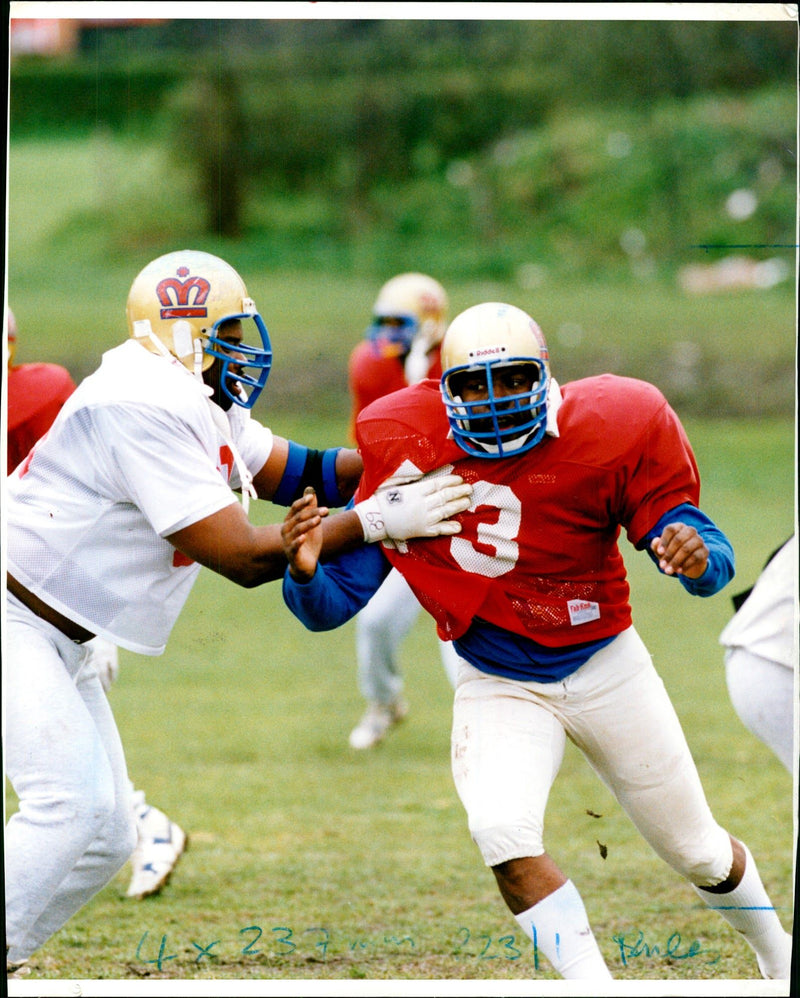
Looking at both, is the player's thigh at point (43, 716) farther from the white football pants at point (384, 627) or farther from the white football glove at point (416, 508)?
the white football pants at point (384, 627)

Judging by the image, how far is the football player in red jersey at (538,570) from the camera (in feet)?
10.0

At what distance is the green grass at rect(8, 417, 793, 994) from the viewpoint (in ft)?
12.1

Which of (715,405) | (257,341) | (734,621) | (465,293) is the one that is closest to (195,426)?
(257,341)

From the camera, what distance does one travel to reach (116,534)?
10.5 feet

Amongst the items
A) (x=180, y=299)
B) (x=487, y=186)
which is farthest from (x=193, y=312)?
(x=487, y=186)

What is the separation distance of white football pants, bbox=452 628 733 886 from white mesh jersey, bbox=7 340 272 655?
786mm

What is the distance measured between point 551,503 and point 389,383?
3152 mm

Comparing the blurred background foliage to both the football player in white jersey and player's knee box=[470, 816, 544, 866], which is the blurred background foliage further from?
player's knee box=[470, 816, 544, 866]

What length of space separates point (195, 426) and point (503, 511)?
29.1 inches

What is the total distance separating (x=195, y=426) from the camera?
3.15 meters

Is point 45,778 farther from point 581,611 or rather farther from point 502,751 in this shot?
point 581,611

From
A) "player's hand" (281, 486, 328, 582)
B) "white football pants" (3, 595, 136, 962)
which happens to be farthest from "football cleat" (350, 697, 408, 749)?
"player's hand" (281, 486, 328, 582)

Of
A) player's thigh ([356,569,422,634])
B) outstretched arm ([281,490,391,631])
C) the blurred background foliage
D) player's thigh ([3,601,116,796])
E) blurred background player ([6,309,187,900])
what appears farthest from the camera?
the blurred background foliage
